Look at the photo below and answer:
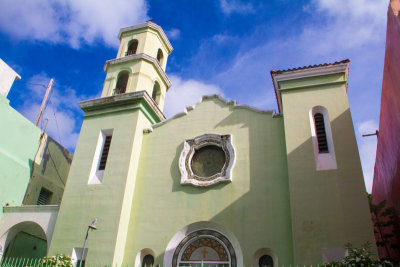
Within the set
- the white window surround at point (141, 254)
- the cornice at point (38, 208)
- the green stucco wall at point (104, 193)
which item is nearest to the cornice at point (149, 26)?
the green stucco wall at point (104, 193)

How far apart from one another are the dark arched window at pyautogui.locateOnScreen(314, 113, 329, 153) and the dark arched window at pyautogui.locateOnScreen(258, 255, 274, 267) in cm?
376

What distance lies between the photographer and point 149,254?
11.8 meters

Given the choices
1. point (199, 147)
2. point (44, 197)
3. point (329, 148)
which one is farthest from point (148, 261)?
point (44, 197)

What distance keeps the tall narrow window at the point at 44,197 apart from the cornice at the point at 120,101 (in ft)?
14.5

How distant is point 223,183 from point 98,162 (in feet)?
17.2

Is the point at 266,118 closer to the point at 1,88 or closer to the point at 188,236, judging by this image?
the point at 188,236

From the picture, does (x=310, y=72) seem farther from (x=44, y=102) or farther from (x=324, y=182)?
(x=44, y=102)

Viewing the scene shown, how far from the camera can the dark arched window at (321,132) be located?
11500 millimetres

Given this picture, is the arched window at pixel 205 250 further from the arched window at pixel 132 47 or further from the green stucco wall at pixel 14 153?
the arched window at pixel 132 47

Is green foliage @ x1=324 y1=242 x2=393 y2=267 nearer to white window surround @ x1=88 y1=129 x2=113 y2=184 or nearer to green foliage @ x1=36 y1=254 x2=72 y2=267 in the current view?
green foliage @ x1=36 y1=254 x2=72 y2=267

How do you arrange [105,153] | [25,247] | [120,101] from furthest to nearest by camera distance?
[120,101], [25,247], [105,153]

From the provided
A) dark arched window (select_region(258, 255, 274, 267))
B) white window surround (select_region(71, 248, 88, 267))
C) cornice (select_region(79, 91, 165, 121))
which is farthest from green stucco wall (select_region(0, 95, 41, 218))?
dark arched window (select_region(258, 255, 274, 267))

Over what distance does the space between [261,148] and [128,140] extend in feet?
16.9

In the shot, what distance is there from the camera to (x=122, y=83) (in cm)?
1670
